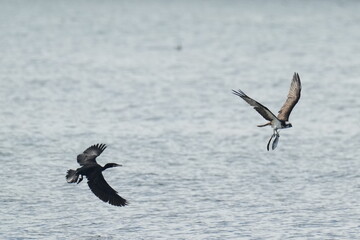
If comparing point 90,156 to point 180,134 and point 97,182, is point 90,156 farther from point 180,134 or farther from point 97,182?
point 180,134

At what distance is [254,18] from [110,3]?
2024cm

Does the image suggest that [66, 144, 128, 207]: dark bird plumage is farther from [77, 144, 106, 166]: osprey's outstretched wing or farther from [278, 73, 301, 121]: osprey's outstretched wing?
[278, 73, 301, 121]: osprey's outstretched wing

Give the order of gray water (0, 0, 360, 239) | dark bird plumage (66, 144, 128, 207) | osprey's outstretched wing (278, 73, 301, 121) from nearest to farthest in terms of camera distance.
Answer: dark bird plumage (66, 144, 128, 207)
osprey's outstretched wing (278, 73, 301, 121)
gray water (0, 0, 360, 239)

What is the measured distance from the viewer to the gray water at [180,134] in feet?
61.1

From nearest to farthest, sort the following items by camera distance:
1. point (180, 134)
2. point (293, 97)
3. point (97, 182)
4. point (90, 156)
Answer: point (97, 182)
point (90, 156)
point (293, 97)
point (180, 134)

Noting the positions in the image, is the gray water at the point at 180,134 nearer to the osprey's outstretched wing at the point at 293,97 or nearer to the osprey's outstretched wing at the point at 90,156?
the osprey's outstretched wing at the point at 90,156

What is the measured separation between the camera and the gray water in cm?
1862

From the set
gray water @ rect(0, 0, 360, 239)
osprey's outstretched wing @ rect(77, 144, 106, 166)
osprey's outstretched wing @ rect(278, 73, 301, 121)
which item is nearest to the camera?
osprey's outstretched wing @ rect(77, 144, 106, 166)

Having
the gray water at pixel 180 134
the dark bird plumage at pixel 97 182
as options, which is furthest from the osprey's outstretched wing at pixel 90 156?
the gray water at pixel 180 134

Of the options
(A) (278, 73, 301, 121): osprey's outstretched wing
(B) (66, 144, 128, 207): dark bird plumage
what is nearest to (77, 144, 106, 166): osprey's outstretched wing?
(B) (66, 144, 128, 207): dark bird plumage

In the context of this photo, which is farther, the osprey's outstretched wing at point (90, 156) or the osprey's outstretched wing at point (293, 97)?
the osprey's outstretched wing at point (293, 97)

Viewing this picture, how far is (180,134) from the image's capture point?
27.1 metres

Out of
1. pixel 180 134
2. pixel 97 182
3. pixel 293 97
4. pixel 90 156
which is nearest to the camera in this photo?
pixel 97 182

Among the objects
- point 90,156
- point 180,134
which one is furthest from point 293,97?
point 180,134
